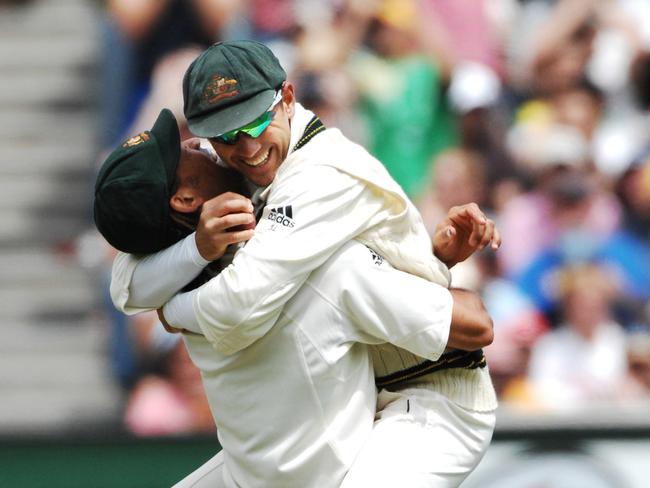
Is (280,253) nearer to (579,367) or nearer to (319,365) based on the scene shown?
(319,365)

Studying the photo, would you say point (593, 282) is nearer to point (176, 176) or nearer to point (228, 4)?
point (228, 4)

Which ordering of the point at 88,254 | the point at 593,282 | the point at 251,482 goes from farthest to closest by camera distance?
the point at 88,254 → the point at 593,282 → the point at 251,482

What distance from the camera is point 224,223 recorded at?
3.25m

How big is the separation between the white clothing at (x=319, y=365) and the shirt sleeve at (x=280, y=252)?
0.24 feet

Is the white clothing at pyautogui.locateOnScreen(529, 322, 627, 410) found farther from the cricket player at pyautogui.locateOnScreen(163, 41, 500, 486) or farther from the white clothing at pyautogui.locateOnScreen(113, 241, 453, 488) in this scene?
the white clothing at pyautogui.locateOnScreen(113, 241, 453, 488)

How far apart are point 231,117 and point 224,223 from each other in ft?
0.85

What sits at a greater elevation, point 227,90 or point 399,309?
point 227,90

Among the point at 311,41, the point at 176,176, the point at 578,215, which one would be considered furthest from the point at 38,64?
the point at 176,176

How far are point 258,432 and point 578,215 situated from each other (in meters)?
3.56

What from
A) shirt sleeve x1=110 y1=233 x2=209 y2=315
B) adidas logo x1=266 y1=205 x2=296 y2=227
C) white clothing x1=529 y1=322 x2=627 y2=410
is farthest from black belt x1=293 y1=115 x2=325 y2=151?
white clothing x1=529 y1=322 x2=627 y2=410

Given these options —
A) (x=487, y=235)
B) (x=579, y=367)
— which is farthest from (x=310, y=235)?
(x=579, y=367)

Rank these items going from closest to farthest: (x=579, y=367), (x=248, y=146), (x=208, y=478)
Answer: (x=248, y=146) < (x=208, y=478) < (x=579, y=367)

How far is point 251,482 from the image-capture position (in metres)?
3.55

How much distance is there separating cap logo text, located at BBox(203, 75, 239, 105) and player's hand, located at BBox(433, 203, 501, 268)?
2.16 feet
